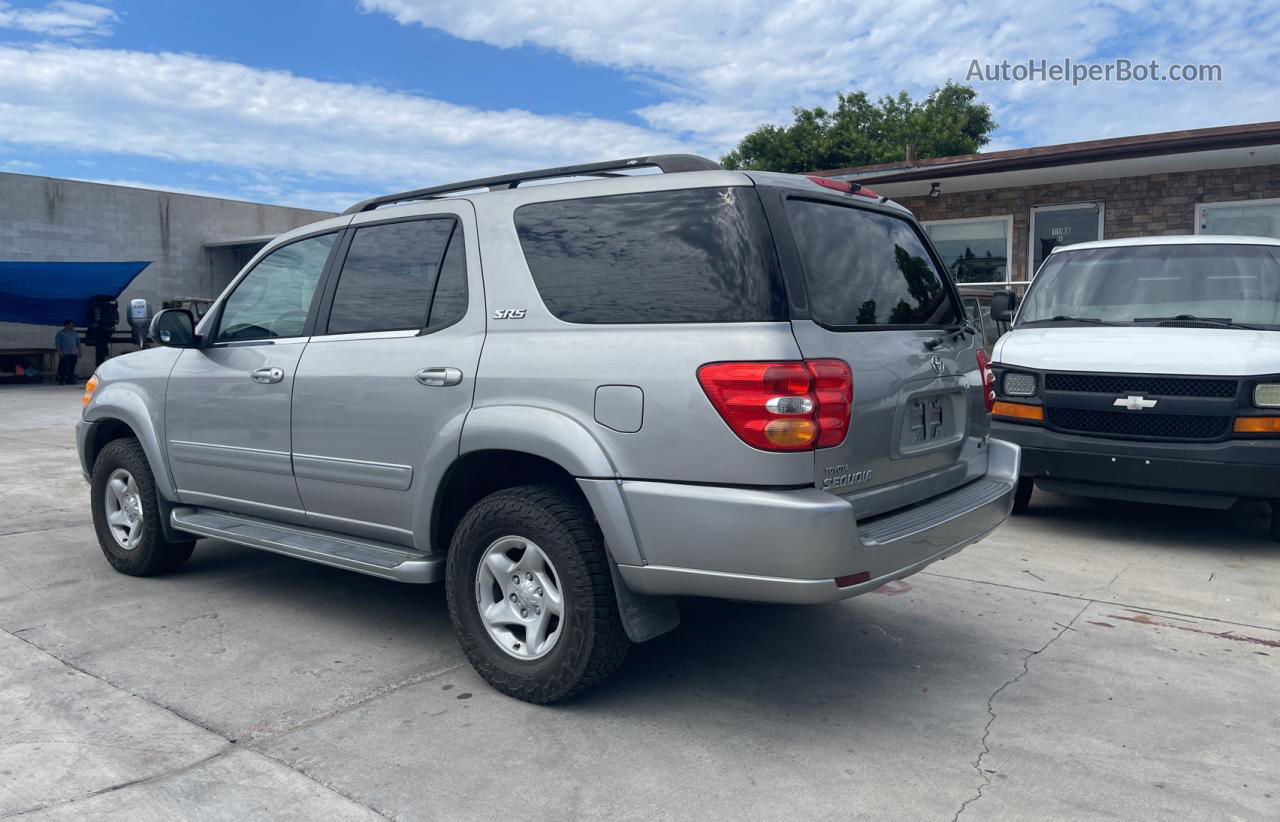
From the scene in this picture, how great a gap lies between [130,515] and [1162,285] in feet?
22.2

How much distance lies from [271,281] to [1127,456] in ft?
16.2

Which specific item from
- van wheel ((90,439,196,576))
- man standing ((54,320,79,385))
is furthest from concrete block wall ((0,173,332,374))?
van wheel ((90,439,196,576))

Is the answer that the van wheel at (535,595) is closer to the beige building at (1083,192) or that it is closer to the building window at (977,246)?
the beige building at (1083,192)

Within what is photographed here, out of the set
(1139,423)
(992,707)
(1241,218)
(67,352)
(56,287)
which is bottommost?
(992,707)

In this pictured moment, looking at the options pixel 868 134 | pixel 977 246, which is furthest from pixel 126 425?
pixel 868 134

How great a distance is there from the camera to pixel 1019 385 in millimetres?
6414

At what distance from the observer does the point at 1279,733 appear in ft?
11.1

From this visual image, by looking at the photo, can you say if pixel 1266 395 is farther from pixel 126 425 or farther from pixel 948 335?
pixel 126 425

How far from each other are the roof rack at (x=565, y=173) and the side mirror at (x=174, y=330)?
1.06 m

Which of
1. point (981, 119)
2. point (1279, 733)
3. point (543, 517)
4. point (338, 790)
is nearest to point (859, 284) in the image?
point (543, 517)

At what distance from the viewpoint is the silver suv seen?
312cm

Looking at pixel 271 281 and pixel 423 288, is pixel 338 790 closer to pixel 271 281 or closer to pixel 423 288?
pixel 423 288

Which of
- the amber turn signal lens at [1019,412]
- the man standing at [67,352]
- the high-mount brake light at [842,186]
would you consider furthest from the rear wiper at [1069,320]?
the man standing at [67,352]

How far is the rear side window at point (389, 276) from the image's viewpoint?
13.4 feet
